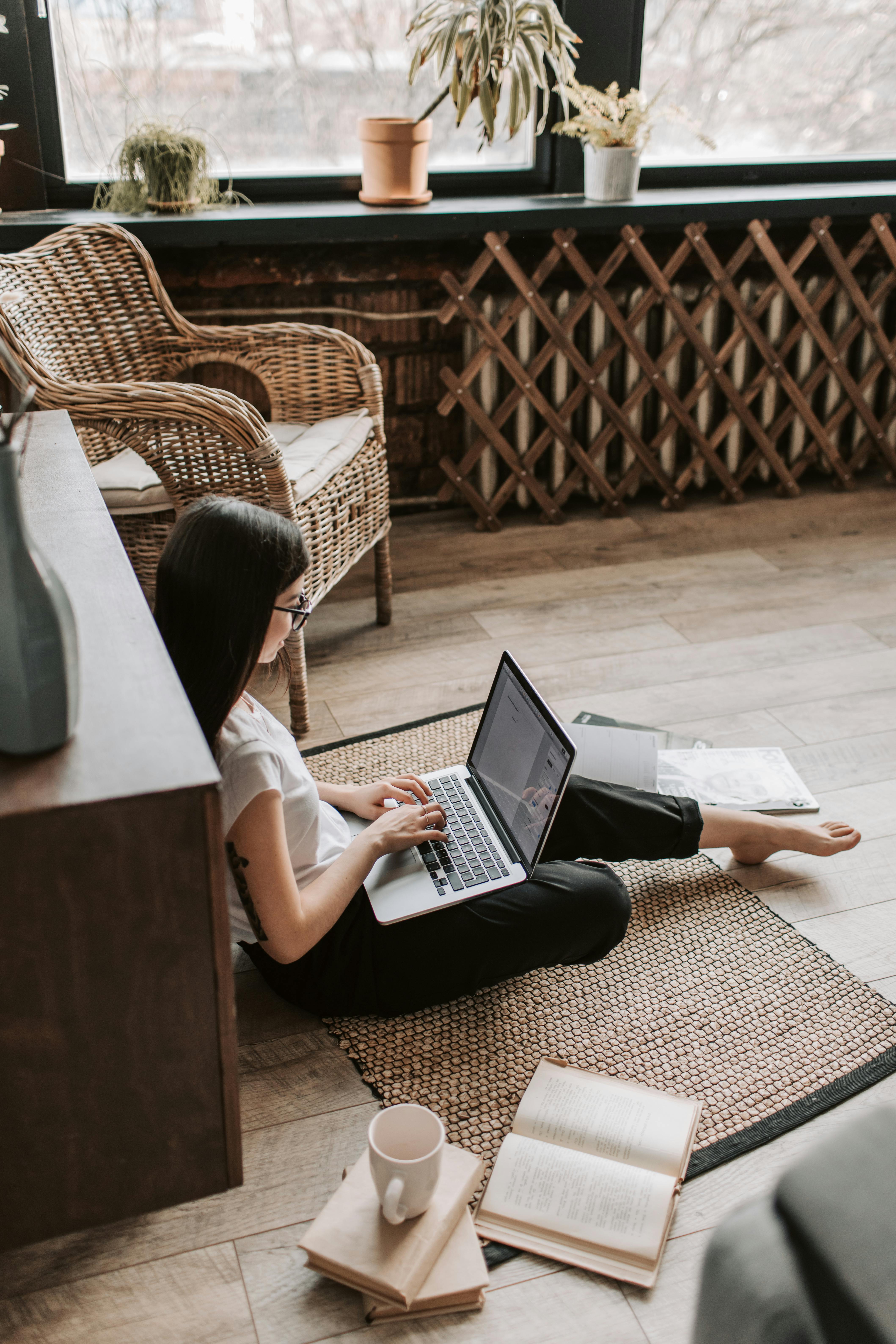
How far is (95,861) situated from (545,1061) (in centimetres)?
72

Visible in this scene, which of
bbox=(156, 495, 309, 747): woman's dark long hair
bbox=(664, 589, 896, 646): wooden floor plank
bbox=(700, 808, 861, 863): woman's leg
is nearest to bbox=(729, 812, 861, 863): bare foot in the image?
bbox=(700, 808, 861, 863): woman's leg

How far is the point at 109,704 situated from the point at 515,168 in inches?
96.1

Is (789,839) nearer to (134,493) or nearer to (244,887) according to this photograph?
(244,887)

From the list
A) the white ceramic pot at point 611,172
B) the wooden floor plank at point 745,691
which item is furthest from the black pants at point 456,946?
the white ceramic pot at point 611,172

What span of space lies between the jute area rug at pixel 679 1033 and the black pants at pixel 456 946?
0.17 ft

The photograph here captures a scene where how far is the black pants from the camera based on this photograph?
4.33 feet

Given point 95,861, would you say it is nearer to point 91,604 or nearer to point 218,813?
point 218,813

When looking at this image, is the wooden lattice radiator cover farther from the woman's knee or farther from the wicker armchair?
the woman's knee

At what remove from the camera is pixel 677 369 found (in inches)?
120

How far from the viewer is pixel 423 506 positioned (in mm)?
3055

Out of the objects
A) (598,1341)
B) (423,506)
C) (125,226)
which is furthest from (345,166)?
(598,1341)

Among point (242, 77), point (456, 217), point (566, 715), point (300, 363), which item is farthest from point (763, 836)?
point (242, 77)

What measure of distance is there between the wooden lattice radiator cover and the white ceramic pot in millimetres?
→ 104

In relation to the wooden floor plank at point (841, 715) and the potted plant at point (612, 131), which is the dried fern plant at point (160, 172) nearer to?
the potted plant at point (612, 131)
